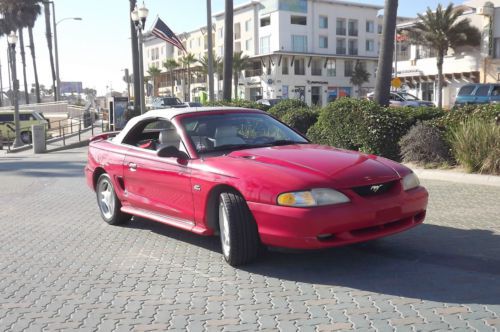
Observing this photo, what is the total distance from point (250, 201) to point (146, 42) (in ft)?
339

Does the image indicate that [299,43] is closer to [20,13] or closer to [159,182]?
[20,13]

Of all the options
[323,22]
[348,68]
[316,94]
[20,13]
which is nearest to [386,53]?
[20,13]

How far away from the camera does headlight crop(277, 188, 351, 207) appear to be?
4531mm

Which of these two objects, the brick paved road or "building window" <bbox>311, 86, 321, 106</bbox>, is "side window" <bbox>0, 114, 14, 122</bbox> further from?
"building window" <bbox>311, 86, 321, 106</bbox>

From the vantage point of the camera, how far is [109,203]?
23.8ft

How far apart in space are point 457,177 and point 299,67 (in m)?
61.4

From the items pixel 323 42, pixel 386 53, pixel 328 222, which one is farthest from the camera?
pixel 323 42

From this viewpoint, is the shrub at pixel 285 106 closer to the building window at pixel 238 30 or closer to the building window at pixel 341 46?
the building window at pixel 341 46

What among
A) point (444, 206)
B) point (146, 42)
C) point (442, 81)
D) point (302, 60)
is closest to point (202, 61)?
point (302, 60)

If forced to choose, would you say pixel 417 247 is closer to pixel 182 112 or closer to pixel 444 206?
pixel 444 206

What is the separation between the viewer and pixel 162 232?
268 inches

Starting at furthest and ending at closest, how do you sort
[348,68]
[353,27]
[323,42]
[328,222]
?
[348,68] < [353,27] < [323,42] < [328,222]

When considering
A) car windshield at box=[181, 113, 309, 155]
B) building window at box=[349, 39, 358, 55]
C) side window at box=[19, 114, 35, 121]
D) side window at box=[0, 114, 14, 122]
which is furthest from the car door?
building window at box=[349, 39, 358, 55]

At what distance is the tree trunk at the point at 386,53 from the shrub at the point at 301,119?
1.71m
